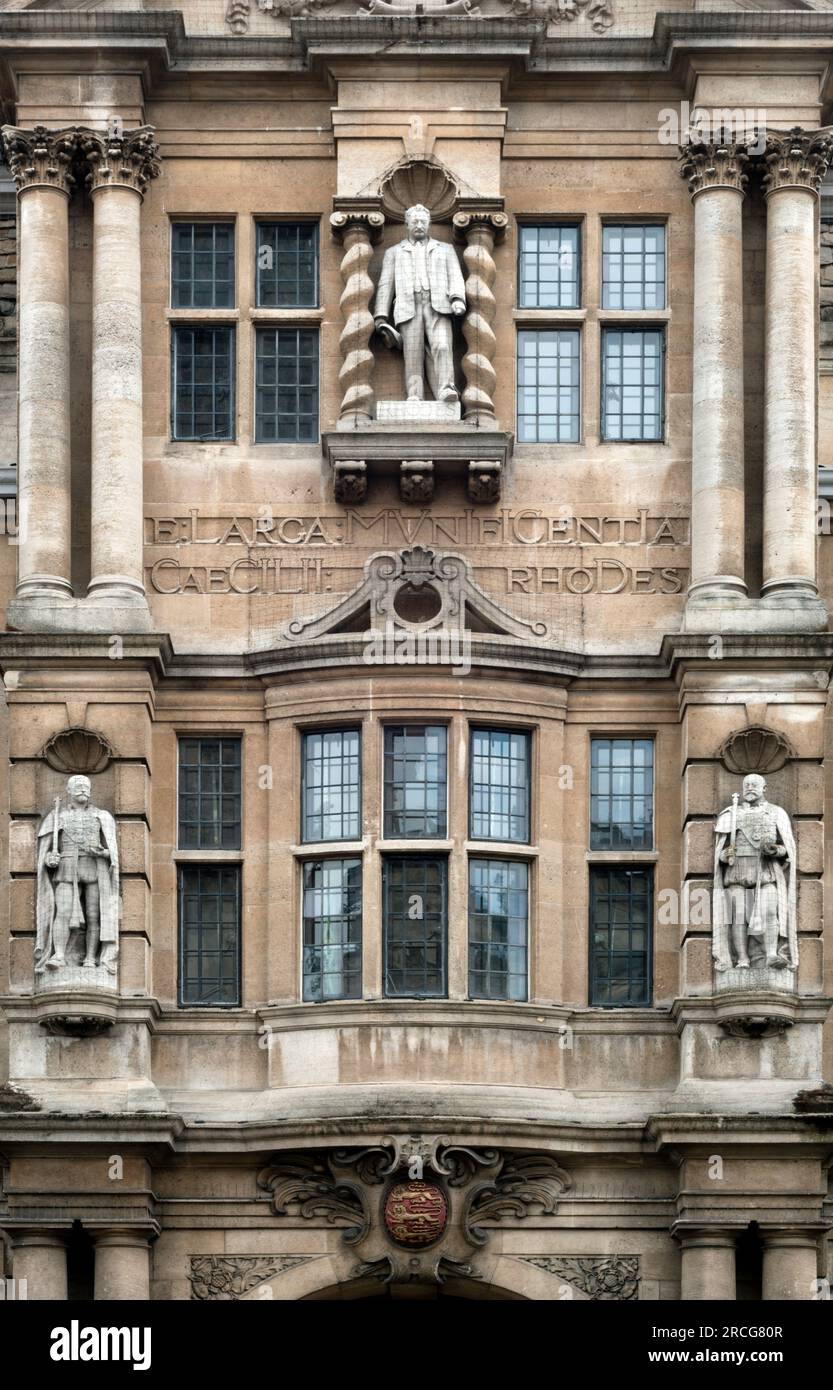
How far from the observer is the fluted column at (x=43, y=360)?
4619 centimetres

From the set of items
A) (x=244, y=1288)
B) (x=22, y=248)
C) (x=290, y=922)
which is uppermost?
(x=22, y=248)

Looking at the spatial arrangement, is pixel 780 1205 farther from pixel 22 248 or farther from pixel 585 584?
pixel 22 248

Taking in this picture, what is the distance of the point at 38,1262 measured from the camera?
44.8 metres

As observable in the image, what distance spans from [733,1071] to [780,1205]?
1295 mm

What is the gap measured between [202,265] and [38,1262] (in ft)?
31.8

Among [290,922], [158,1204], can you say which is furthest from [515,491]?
[158,1204]

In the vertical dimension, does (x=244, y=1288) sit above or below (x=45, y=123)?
below

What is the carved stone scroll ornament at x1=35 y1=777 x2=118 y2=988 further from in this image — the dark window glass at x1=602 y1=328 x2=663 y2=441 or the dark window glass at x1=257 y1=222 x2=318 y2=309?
the dark window glass at x1=602 y1=328 x2=663 y2=441

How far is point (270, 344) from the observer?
156 feet

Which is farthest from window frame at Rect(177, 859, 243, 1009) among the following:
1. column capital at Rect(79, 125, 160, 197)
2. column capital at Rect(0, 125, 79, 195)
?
column capital at Rect(0, 125, 79, 195)

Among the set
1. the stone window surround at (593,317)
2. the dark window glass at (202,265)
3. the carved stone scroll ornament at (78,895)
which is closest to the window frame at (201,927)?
the carved stone scroll ornament at (78,895)

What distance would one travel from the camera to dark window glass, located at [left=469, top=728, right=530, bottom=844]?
45969mm

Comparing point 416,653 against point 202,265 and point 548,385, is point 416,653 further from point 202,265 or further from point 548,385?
point 202,265

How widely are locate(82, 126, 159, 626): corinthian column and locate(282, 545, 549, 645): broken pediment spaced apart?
5.75 ft
